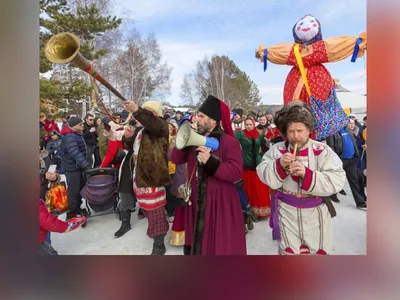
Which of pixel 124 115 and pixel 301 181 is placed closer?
pixel 301 181

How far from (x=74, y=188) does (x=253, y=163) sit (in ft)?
5.53

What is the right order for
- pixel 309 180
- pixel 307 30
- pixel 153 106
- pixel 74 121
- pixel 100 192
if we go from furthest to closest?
pixel 100 192 < pixel 74 121 < pixel 153 106 < pixel 307 30 < pixel 309 180

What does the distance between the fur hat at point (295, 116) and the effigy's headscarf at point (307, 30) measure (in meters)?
0.46

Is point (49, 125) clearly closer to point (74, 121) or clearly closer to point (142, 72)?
point (74, 121)

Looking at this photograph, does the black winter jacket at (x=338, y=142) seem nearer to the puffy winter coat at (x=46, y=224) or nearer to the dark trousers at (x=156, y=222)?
the dark trousers at (x=156, y=222)

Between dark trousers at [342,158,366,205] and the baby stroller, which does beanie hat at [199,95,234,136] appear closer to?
dark trousers at [342,158,366,205]

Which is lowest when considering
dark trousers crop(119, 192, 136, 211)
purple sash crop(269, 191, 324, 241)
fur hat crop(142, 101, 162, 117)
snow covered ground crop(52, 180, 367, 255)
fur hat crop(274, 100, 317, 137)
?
snow covered ground crop(52, 180, 367, 255)

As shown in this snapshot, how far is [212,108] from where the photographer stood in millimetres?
1460

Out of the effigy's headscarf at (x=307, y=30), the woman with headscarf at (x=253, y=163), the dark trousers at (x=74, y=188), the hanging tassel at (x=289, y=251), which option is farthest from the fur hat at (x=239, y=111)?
the dark trousers at (x=74, y=188)

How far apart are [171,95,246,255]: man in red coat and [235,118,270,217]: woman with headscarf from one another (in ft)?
2.99

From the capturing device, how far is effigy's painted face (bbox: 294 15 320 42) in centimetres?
137

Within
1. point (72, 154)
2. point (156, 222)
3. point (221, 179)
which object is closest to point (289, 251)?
point (221, 179)

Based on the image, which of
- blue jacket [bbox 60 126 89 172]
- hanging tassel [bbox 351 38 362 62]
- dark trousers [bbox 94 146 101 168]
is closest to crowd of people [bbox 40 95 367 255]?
blue jacket [bbox 60 126 89 172]
